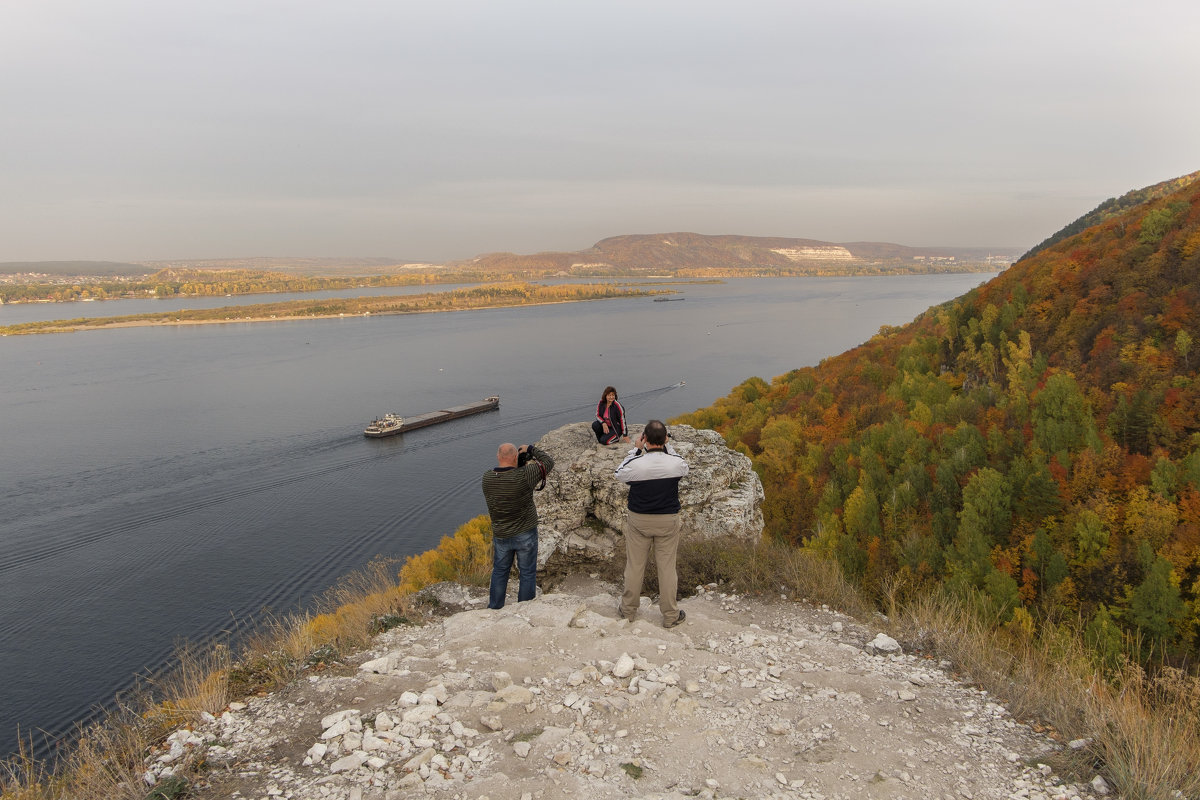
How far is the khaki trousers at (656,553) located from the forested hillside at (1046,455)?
318cm

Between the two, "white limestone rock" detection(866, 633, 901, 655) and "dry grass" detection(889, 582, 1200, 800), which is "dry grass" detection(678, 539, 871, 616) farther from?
"white limestone rock" detection(866, 633, 901, 655)

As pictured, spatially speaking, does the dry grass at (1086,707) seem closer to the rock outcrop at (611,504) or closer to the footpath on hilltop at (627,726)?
the footpath on hilltop at (627,726)

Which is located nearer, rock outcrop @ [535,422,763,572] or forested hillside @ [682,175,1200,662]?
rock outcrop @ [535,422,763,572]

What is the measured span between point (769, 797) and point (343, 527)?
27.5m

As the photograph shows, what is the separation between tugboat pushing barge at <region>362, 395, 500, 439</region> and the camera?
41438 millimetres

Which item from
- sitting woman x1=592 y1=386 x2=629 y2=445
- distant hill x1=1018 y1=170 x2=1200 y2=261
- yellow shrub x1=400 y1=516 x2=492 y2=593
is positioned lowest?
yellow shrub x1=400 y1=516 x2=492 y2=593

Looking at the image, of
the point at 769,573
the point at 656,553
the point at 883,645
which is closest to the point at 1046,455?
the point at 769,573

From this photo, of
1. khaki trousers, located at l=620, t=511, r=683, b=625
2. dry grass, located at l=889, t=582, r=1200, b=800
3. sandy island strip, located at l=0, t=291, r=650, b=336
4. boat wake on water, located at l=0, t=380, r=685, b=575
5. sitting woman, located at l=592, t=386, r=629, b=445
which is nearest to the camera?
dry grass, located at l=889, t=582, r=1200, b=800

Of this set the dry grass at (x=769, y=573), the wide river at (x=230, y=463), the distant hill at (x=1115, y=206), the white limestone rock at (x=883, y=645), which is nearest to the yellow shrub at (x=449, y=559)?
the wide river at (x=230, y=463)

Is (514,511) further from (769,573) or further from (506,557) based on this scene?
(769,573)

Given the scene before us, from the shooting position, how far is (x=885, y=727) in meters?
4.39

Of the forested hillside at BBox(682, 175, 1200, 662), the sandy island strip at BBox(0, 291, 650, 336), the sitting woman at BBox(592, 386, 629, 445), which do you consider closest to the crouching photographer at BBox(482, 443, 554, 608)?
the sitting woman at BBox(592, 386, 629, 445)

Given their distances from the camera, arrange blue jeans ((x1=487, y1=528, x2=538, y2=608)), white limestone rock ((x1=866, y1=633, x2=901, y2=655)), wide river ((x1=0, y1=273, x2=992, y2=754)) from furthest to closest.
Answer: wide river ((x1=0, y1=273, x2=992, y2=754)) → blue jeans ((x1=487, y1=528, x2=538, y2=608)) → white limestone rock ((x1=866, y1=633, x2=901, y2=655))

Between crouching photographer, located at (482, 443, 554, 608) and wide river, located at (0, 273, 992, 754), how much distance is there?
16.7m
